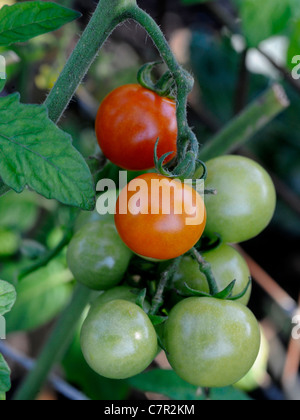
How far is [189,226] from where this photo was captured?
39cm

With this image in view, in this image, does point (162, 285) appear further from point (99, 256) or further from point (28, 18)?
point (28, 18)

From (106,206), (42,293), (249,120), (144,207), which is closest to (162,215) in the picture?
(144,207)

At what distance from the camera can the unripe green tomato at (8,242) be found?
998mm

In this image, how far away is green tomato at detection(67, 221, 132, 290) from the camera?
47 centimetres

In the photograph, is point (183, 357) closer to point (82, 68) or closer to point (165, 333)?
point (165, 333)

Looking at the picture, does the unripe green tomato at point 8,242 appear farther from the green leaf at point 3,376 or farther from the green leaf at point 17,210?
the green leaf at point 3,376

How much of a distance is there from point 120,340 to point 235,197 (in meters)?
0.18

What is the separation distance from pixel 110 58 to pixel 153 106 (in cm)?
129

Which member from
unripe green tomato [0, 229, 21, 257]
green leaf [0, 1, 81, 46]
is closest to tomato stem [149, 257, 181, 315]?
green leaf [0, 1, 81, 46]

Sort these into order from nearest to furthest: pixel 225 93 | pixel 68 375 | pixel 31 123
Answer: pixel 31 123 → pixel 68 375 → pixel 225 93

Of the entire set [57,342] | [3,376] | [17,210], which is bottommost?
[17,210]

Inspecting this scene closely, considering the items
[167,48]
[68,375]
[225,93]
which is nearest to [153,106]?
[167,48]

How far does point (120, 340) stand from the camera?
1.30 feet

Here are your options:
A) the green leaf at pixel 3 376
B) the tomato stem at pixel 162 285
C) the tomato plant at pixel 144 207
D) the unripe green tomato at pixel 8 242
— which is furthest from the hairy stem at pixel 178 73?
the unripe green tomato at pixel 8 242
